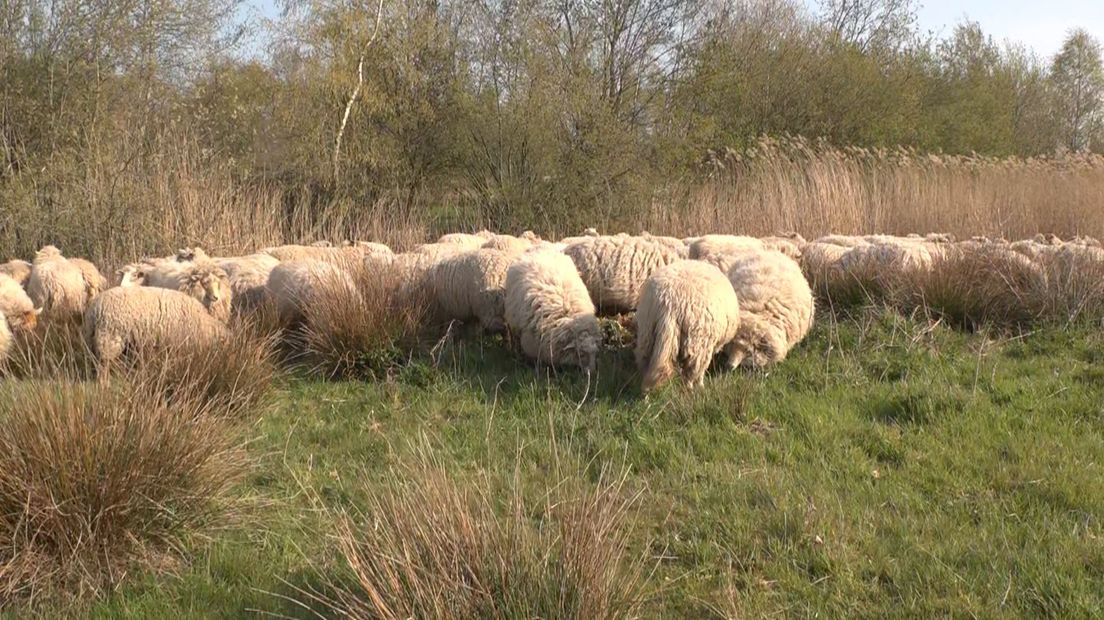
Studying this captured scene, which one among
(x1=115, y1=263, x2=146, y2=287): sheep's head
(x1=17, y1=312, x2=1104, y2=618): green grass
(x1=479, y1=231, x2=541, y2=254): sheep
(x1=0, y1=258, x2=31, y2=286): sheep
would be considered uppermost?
(x1=479, y1=231, x2=541, y2=254): sheep

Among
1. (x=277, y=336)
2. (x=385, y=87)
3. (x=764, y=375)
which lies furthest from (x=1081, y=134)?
(x=277, y=336)

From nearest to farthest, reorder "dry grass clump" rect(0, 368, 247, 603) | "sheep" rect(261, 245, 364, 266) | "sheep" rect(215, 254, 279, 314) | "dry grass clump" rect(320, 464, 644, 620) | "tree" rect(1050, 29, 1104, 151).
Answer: "dry grass clump" rect(320, 464, 644, 620) < "dry grass clump" rect(0, 368, 247, 603) < "sheep" rect(215, 254, 279, 314) < "sheep" rect(261, 245, 364, 266) < "tree" rect(1050, 29, 1104, 151)

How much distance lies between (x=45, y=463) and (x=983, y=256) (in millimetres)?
7524

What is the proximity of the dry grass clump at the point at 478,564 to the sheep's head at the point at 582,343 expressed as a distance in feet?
9.57

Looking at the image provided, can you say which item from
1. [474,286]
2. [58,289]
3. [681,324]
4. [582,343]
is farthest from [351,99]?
[681,324]

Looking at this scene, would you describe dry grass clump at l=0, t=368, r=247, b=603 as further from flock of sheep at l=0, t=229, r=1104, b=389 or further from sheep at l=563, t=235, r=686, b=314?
sheep at l=563, t=235, r=686, b=314

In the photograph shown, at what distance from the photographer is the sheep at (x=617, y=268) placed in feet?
22.9

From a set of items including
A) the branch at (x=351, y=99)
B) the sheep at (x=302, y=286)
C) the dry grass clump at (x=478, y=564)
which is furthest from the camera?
the branch at (x=351, y=99)

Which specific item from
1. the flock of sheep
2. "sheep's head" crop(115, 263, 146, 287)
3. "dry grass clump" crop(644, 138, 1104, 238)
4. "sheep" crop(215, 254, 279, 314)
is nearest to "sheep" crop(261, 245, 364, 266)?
the flock of sheep

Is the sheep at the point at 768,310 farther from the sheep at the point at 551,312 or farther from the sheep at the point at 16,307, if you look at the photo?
the sheep at the point at 16,307

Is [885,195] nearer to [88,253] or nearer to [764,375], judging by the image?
[764,375]

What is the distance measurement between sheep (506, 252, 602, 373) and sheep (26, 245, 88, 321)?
4.35 metres

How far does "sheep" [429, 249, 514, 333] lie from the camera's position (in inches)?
265

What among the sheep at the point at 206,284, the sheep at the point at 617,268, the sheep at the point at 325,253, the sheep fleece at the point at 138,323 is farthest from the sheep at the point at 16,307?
the sheep at the point at 617,268
